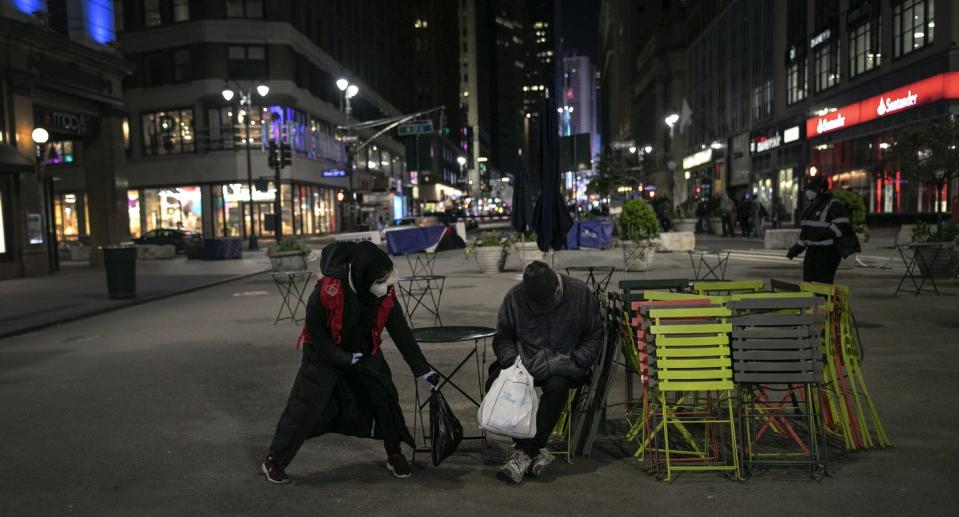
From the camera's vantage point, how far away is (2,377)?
29.8 ft

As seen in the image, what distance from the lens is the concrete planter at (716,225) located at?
39.7 m

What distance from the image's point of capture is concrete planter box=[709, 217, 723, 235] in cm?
3969

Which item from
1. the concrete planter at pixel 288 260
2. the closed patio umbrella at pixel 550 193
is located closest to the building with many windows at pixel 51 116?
the concrete planter at pixel 288 260

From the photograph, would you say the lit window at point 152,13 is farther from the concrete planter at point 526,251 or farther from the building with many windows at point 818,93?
the concrete planter at point 526,251

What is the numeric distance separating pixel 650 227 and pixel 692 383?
14.8m

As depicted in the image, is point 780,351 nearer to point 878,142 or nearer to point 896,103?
point 896,103

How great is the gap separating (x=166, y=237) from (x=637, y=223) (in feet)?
92.6

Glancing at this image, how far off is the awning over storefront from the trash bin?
271 inches

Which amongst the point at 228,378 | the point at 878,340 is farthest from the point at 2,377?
the point at 878,340

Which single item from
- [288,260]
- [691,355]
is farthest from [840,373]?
[288,260]

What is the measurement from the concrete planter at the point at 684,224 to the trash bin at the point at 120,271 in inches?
843

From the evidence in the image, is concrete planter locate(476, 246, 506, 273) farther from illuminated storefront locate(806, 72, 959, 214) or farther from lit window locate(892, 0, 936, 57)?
lit window locate(892, 0, 936, 57)

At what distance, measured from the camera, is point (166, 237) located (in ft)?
129

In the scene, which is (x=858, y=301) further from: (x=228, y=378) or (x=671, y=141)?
(x=671, y=141)
